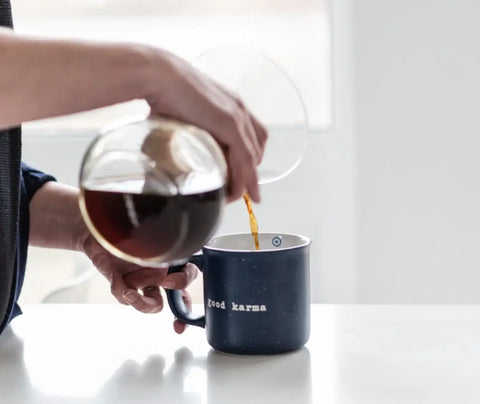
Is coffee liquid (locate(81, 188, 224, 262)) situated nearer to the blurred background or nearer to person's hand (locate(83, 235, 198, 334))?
person's hand (locate(83, 235, 198, 334))

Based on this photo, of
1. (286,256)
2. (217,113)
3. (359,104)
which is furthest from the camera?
(359,104)

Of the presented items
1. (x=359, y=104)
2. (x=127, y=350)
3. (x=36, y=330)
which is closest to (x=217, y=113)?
(x=127, y=350)

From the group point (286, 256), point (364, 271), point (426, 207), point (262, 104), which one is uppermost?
point (262, 104)

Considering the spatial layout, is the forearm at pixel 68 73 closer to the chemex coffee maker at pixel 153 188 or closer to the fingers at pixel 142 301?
the chemex coffee maker at pixel 153 188

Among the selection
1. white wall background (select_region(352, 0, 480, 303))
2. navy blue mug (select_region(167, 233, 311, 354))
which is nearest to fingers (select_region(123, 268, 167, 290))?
navy blue mug (select_region(167, 233, 311, 354))

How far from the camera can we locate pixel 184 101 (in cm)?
79

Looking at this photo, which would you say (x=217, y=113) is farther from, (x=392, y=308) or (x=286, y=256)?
(x=392, y=308)

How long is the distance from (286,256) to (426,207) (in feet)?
6.45

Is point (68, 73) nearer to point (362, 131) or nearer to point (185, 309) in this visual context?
point (185, 309)

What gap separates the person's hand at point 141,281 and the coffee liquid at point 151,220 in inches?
12.3

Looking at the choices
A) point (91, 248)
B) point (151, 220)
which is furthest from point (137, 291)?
point (151, 220)

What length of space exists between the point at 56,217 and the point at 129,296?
23cm

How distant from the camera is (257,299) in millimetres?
1036

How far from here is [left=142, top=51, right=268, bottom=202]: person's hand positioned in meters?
0.79
